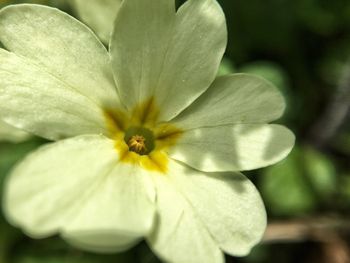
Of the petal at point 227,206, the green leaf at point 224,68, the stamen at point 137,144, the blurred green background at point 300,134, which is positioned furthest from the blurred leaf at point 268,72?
the petal at point 227,206

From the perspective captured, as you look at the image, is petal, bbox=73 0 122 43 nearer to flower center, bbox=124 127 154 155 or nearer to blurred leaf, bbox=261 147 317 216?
flower center, bbox=124 127 154 155

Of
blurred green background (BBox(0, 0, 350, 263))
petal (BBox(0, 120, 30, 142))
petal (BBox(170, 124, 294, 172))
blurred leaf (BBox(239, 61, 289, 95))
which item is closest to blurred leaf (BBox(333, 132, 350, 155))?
blurred green background (BBox(0, 0, 350, 263))

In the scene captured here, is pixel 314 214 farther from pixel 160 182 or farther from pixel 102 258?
pixel 160 182

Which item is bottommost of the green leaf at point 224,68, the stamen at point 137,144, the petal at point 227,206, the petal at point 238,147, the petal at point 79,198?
the green leaf at point 224,68

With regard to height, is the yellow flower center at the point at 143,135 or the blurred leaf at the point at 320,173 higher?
the yellow flower center at the point at 143,135

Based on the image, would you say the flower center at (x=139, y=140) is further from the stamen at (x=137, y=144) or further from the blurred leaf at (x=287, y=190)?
the blurred leaf at (x=287, y=190)

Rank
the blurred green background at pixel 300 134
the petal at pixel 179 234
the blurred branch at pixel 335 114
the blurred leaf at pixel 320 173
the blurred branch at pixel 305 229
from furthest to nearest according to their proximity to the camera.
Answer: the blurred branch at pixel 335 114 → the blurred leaf at pixel 320 173 → the blurred branch at pixel 305 229 → the blurred green background at pixel 300 134 → the petal at pixel 179 234
